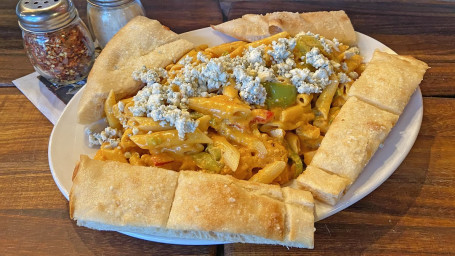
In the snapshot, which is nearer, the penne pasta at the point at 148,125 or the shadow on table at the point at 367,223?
the shadow on table at the point at 367,223

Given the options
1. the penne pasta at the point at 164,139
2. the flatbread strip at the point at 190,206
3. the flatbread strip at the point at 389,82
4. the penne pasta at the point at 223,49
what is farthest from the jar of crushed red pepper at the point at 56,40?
the flatbread strip at the point at 389,82

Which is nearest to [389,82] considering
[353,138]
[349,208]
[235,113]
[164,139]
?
[353,138]

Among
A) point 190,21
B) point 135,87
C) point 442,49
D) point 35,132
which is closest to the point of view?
point 135,87

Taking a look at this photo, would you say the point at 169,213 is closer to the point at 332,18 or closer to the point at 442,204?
the point at 442,204

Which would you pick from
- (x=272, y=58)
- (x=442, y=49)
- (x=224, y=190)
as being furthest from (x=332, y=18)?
(x=224, y=190)

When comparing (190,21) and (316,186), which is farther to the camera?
(190,21)

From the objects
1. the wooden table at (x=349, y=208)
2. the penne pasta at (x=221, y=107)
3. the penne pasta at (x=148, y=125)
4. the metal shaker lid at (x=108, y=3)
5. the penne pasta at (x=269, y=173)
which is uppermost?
the metal shaker lid at (x=108, y=3)

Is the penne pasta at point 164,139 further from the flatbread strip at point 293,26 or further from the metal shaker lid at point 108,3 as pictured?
the metal shaker lid at point 108,3
